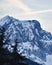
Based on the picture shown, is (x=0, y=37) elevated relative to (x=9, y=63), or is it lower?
elevated

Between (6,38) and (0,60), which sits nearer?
(0,60)

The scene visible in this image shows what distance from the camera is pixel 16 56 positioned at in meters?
43.9

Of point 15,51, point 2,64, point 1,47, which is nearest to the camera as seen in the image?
point 2,64

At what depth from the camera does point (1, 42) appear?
42.1 metres

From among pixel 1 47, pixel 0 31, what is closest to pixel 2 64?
pixel 1 47

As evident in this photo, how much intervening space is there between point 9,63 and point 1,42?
3437 millimetres

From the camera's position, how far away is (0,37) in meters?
43.0

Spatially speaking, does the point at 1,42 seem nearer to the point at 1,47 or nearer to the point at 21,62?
the point at 1,47

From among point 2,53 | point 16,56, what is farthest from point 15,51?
point 2,53

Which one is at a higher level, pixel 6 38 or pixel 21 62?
pixel 6 38

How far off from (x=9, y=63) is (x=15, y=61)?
6.45 feet

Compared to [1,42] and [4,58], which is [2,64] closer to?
[4,58]

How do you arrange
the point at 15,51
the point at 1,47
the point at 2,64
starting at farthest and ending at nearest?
the point at 15,51, the point at 1,47, the point at 2,64

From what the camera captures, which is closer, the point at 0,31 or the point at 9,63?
the point at 9,63
